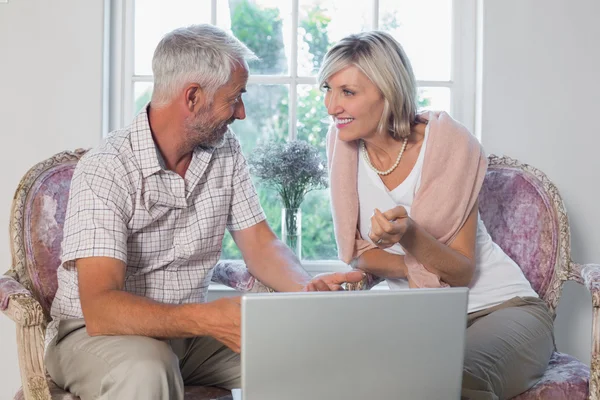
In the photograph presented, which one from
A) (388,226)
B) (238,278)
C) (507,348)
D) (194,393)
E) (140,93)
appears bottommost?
(194,393)

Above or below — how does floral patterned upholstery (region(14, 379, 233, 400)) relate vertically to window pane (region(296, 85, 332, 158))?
below

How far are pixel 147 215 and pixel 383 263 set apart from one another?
26.6 inches

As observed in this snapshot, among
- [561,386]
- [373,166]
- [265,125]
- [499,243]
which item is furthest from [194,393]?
[265,125]

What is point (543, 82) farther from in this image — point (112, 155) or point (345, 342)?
point (345, 342)

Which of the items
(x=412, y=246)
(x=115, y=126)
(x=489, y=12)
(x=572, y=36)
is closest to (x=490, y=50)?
(x=489, y=12)

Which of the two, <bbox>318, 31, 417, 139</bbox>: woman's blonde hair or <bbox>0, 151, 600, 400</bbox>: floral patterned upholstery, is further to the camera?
<bbox>318, 31, 417, 139</bbox>: woman's blonde hair

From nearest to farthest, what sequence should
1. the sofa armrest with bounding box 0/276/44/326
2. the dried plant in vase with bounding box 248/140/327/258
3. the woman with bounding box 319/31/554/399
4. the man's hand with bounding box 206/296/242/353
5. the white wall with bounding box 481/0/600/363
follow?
the man's hand with bounding box 206/296/242/353 < the sofa armrest with bounding box 0/276/44/326 < the woman with bounding box 319/31/554/399 < the dried plant in vase with bounding box 248/140/327/258 < the white wall with bounding box 481/0/600/363

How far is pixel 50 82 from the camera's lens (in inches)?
101

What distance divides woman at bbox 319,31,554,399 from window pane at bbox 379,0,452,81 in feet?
2.47

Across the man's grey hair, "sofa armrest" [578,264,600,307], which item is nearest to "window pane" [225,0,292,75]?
the man's grey hair

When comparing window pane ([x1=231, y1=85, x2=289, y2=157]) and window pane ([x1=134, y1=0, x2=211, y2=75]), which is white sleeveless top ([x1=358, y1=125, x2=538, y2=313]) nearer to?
window pane ([x1=231, y1=85, x2=289, y2=157])

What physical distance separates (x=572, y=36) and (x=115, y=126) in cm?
170

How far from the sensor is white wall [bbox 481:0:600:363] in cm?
258

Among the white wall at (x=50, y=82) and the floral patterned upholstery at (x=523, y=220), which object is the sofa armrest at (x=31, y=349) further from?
the floral patterned upholstery at (x=523, y=220)
